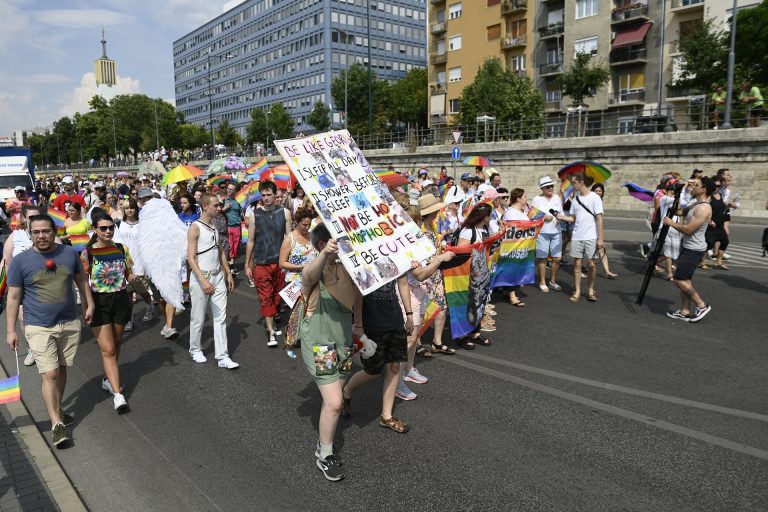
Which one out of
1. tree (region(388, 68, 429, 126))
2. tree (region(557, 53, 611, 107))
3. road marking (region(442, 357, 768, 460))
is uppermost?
tree (region(388, 68, 429, 126))

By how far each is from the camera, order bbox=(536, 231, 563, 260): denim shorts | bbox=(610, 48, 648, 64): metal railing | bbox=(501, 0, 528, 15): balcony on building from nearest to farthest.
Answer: bbox=(536, 231, 563, 260): denim shorts, bbox=(610, 48, 648, 64): metal railing, bbox=(501, 0, 528, 15): balcony on building

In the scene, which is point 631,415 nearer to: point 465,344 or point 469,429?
point 469,429

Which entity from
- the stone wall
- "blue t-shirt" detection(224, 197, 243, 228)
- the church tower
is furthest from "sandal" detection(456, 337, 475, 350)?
the church tower

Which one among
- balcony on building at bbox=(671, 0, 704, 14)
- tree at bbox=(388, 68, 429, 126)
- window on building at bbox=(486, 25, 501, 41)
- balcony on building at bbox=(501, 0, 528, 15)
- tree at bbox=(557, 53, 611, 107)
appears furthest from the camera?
tree at bbox=(388, 68, 429, 126)

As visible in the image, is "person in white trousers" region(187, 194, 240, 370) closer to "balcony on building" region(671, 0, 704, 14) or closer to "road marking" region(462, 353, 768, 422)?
"road marking" region(462, 353, 768, 422)

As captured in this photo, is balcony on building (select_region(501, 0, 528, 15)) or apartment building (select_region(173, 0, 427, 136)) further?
apartment building (select_region(173, 0, 427, 136))

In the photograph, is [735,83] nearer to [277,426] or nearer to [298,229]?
[298,229]

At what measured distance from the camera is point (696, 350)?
638cm

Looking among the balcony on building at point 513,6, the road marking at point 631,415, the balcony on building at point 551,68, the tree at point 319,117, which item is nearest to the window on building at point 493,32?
the balcony on building at point 513,6

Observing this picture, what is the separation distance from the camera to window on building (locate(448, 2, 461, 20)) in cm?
5462

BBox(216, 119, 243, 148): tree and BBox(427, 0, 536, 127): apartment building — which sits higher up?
BBox(427, 0, 536, 127): apartment building

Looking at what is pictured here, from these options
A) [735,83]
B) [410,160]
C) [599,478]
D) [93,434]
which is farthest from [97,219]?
[410,160]

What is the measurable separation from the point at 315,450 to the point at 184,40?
14835 cm

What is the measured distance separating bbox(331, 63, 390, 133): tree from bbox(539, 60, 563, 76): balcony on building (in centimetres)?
1814
